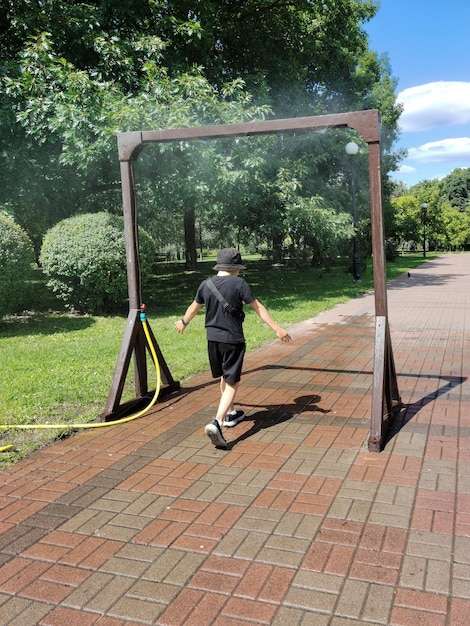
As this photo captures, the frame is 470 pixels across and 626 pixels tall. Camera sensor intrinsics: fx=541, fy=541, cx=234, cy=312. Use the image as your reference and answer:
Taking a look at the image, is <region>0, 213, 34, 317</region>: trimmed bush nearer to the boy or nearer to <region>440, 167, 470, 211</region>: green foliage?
the boy

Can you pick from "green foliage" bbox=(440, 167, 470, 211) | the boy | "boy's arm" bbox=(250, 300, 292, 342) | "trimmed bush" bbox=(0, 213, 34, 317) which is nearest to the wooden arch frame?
"boy's arm" bbox=(250, 300, 292, 342)

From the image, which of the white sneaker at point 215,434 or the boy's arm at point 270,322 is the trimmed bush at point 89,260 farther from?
the white sneaker at point 215,434

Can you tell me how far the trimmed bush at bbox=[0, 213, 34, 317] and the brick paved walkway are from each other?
19.3 ft

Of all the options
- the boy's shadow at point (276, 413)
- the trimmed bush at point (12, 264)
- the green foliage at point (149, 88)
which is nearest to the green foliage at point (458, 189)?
the green foliage at point (149, 88)

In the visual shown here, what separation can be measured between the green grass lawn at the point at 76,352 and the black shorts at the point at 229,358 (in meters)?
1.49

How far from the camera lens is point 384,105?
26844 mm

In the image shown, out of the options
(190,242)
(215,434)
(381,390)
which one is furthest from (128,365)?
(190,242)

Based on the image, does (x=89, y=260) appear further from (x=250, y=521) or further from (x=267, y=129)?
(x=250, y=521)

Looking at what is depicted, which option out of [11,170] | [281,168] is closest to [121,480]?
[11,170]

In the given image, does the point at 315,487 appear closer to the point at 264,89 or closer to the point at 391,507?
the point at 391,507

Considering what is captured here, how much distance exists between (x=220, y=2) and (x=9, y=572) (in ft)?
57.2

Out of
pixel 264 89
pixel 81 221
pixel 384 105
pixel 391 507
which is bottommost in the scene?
pixel 391 507

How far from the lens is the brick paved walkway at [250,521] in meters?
2.51

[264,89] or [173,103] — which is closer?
[173,103]
